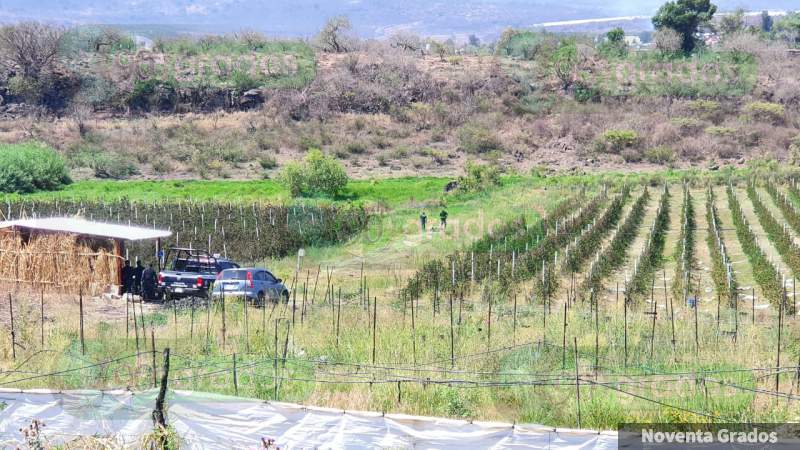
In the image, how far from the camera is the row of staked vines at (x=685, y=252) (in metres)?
21.5

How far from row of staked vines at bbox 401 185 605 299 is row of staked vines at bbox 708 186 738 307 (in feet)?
11.5

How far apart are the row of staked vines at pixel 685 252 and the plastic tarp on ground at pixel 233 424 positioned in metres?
10.7

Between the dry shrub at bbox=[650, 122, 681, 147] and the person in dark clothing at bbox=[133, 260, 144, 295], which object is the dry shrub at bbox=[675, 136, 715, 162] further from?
the person in dark clothing at bbox=[133, 260, 144, 295]

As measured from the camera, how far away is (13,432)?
454 inches

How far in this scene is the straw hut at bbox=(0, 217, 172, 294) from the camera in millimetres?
21281

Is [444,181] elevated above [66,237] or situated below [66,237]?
below

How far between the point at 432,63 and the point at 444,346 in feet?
198

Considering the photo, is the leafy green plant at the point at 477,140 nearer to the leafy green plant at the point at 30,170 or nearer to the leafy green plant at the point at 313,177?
the leafy green plant at the point at 313,177

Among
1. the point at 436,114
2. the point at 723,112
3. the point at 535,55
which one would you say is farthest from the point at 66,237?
the point at 535,55

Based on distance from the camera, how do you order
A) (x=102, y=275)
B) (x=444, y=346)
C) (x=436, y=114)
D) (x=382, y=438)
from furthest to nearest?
(x=436, y=114) → (x=102, y=275) → (x=444, y=346) → (x=382, y=438)

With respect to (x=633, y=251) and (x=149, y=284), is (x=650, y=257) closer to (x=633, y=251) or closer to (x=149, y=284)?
(x=633, y=251)

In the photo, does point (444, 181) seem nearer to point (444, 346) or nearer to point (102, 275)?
point (102, 275)

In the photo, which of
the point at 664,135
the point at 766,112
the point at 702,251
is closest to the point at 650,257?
the point at 702,251

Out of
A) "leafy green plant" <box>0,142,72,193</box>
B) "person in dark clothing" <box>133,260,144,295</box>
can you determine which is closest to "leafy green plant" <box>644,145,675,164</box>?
"leafy green plant" <box>0,142,72,193</box>
